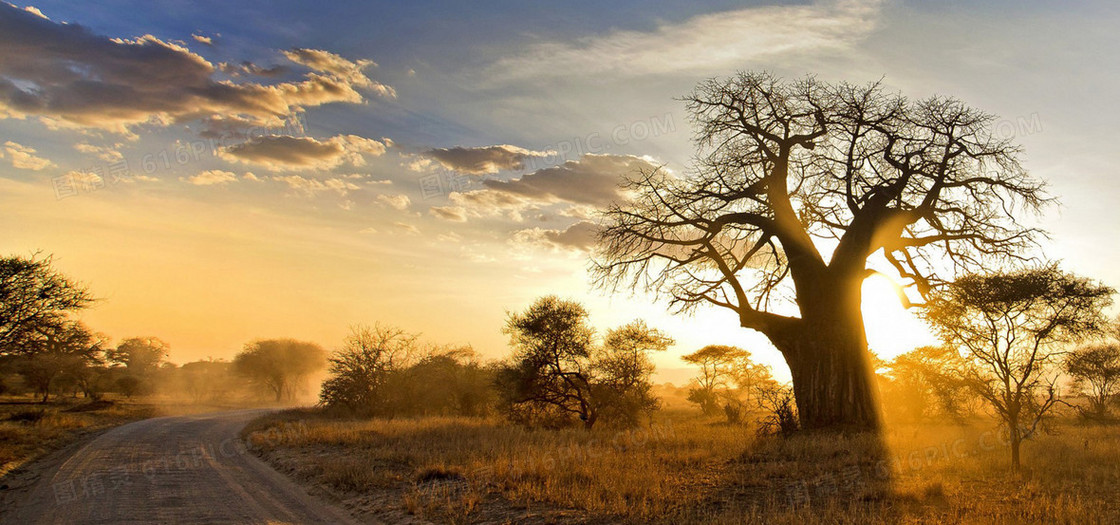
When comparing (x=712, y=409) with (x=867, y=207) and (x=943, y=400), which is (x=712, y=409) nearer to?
(x=943, y=400)

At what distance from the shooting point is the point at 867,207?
1484cm

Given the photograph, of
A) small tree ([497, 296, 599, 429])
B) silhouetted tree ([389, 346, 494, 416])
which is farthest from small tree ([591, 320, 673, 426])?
silhouetted tree ([389, 346, 494, 416])

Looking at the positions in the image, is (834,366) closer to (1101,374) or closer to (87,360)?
(1101,374)

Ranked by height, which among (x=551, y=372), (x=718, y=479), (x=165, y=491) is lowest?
(x=165, y=491)

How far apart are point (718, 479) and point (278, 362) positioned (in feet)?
202

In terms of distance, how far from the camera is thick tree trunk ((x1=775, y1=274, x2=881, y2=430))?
13867 mm

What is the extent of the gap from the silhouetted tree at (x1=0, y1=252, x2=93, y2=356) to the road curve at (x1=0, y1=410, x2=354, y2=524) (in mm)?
10759

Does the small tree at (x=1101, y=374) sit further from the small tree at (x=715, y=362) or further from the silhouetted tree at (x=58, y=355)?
the silhouetted tree at (x=58, y=355)

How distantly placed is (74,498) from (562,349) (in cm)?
1452

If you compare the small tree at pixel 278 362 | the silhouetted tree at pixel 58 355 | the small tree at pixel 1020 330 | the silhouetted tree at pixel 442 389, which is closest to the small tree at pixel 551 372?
the silhouetted tree at pixel 442 389

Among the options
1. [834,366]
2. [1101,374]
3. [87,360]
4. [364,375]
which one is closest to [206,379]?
[87,360]

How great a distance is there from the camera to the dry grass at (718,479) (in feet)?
24.5

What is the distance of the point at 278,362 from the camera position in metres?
Answer: 61.5

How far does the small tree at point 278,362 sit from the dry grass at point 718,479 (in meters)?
51.1
